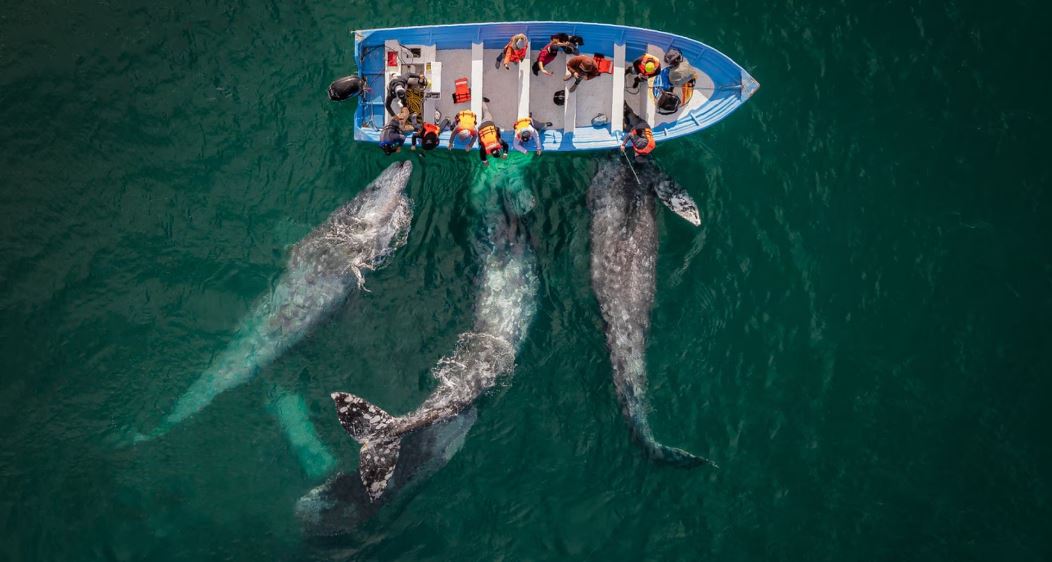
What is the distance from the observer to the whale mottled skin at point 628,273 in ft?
75.8

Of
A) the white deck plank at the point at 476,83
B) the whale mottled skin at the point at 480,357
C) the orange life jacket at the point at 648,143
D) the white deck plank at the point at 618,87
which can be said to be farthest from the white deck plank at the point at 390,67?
the orange life jacket at the point at 648,143

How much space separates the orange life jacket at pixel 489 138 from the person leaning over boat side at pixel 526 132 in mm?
769

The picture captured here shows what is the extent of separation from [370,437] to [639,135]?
11.5 metres

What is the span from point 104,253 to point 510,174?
Answer: 11989 mm

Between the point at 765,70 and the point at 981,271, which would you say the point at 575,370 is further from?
the point at 981,271

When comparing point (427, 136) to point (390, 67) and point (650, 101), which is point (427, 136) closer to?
point (390, 67)

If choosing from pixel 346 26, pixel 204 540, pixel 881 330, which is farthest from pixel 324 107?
pixel 881 330

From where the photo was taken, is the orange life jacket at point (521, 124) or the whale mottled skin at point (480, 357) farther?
the orange life jacket at point (521, 124)

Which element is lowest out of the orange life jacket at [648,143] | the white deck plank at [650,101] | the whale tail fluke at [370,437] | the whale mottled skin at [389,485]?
the whale mottled skin at [389,485]

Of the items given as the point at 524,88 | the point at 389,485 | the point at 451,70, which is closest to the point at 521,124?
the point at 524,88

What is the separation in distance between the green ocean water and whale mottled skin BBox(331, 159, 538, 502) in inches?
19.9

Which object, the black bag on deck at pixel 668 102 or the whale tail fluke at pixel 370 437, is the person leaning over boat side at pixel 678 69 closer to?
the black bag on deck at pixel 668 102

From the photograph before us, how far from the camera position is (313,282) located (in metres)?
23.2

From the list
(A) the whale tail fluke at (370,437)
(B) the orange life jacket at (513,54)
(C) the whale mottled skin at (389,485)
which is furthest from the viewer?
(B) the orange life jacket at (513,54)
